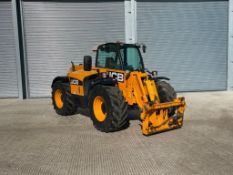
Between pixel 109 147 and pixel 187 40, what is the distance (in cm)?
839

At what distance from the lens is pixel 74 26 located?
514 inches

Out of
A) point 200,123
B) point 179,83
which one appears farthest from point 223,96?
point 200,123

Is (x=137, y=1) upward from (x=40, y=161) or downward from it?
upward

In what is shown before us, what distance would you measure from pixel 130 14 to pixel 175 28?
1.99 meters

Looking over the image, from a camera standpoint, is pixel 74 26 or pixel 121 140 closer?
pixel 121 140

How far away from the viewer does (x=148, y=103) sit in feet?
23.5

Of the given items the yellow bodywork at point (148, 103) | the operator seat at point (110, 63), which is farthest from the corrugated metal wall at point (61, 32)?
the yellow bodywork at point (148, 103)

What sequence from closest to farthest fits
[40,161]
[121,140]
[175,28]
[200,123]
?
1. [40,161]
2. [121,140]
3. [200,123]
4. [175,28]

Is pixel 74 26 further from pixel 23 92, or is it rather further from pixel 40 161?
pixel 40 161

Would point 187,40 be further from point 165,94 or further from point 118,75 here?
point 118,75

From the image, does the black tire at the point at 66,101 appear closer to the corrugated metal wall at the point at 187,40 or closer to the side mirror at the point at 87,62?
the side mirror at the point at 87,62

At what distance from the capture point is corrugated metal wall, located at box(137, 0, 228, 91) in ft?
43.8

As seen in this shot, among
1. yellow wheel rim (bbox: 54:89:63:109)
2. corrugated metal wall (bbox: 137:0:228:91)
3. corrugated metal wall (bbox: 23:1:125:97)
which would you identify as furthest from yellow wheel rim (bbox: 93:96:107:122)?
corrugated metal wall (bbox: 137:0:228:91)

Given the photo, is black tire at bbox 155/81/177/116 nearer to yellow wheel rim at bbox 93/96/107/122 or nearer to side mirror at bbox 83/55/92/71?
yellow wheel rim at bbox 93/96/107/122
